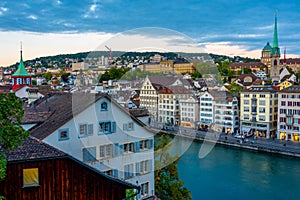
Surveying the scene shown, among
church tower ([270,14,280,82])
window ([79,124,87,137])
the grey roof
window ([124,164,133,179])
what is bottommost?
window ([124,164,133,179])

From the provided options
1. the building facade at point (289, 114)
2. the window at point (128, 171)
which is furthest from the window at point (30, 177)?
the building facade at point (289, 114)

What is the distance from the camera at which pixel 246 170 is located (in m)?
23.5

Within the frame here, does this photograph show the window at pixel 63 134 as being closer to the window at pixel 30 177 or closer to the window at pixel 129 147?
the window at pixel 129 147

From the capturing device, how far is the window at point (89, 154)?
11586 mm

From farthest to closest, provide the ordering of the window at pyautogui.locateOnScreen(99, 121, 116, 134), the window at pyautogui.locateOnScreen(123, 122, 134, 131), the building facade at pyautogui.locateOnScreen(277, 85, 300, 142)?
the building facade at pyautogui.locateOnScreen(277, 85, 300, 142)
the window at pyautogui.locateOnScreen(99, 121, 116, 134)
the window at pyautogui.locateOnScreen(123, 122, 134, 131)

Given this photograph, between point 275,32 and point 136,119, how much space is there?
61732 millimetres

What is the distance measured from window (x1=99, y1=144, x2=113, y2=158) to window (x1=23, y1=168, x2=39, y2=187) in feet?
18.8

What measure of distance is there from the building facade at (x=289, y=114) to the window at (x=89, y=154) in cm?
2518

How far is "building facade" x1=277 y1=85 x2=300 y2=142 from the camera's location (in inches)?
1286

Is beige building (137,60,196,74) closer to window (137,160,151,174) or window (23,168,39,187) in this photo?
window (23,168,39,187)

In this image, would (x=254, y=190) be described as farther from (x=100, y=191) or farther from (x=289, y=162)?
(x=100, y=191)

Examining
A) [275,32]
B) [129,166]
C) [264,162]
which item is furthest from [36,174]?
[275,32]

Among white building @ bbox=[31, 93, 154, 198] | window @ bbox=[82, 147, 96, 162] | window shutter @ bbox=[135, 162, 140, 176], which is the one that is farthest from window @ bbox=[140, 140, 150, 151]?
window @ bbox=[82, 147, 96, 162]

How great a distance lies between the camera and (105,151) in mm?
11992
